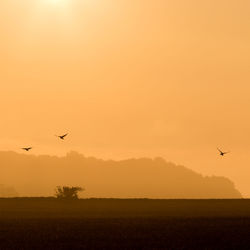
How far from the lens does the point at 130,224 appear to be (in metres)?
59.7

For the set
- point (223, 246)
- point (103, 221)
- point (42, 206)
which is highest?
point (42, 206)

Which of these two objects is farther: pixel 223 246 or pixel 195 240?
pixel 195 240

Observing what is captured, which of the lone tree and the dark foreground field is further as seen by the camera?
the lone tree

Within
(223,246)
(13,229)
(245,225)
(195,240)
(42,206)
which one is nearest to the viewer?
(223,246)

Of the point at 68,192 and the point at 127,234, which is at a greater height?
the point at 68,192

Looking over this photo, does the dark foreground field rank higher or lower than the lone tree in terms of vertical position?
lower

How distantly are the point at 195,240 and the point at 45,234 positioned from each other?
10.8 m

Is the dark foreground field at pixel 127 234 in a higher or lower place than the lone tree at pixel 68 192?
lower

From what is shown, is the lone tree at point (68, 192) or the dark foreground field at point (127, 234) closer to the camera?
the dark foreground field at point (127, 234)

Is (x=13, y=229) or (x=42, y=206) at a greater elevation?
(x=42, y=206)

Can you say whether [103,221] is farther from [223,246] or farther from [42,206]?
[42,206]

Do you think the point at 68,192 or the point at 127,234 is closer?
the point at 127,234

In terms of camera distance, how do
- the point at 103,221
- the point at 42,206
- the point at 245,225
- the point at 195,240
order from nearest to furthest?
1. the point at 195,240
2. the point at 245,225
3. the point at 103,221
4. the point at 42,206

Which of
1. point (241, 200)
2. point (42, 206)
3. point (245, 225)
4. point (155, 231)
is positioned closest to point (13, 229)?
point (155, 231)
